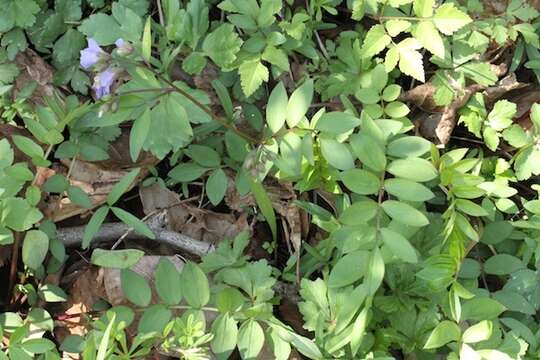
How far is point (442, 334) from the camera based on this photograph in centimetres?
157

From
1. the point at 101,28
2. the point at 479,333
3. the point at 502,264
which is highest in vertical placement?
the point at 101,28

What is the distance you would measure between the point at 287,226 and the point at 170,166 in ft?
1.38

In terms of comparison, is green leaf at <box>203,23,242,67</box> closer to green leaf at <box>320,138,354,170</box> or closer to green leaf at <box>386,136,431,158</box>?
green leaf at <box>320,138,354,170</box>

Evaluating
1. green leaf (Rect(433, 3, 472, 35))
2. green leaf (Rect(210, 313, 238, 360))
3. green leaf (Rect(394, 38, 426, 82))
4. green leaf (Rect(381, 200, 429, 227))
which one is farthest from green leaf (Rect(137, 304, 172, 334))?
green leaf (Rect(433, 3, 472, 35))

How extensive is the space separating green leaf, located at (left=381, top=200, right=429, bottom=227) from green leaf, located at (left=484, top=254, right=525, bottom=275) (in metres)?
0.46

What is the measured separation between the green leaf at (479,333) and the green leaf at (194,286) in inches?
25.1

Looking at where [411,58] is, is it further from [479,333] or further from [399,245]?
[479,333]

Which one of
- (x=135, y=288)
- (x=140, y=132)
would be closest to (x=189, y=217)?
(x=135, y=288)

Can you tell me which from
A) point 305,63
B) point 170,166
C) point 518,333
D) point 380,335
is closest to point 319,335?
point 380,335

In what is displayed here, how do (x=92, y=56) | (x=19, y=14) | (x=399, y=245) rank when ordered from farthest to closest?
1. (x=19, y=14)
2. (x=92, y=56)
3. (x=399, y=245)

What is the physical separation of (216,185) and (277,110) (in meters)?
0.34

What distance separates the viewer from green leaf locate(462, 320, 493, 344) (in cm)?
157

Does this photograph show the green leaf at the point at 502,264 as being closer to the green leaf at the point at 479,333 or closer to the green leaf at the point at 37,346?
the green leaf at the point at 479,333

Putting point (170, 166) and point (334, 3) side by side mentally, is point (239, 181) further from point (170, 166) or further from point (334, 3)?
point (334, 3)
